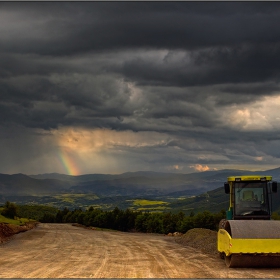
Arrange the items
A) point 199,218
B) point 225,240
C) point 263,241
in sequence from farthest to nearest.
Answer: point 199,218
point 225,240
point 263,241

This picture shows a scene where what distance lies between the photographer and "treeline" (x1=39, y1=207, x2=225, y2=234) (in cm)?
10731

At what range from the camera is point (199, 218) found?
108 m

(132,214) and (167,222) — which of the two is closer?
(167,222)

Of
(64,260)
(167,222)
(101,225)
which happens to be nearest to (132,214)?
(101,225)

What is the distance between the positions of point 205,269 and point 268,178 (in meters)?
6.87

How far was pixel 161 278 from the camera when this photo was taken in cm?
1933

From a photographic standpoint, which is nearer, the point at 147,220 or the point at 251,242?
the point at 251,242

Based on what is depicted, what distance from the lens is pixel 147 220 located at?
12169 centimetres

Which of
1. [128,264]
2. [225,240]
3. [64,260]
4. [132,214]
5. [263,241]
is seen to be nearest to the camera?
[263,241]

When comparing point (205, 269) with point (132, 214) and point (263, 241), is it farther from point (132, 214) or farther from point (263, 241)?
point (132, 214)

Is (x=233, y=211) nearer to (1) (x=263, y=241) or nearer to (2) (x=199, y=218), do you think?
(1) (x=263, y=241)

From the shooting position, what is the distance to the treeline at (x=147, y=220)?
352 feet

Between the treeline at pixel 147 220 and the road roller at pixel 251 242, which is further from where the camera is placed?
the treeline at pixel 147 220

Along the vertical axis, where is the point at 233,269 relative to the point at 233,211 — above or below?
below
